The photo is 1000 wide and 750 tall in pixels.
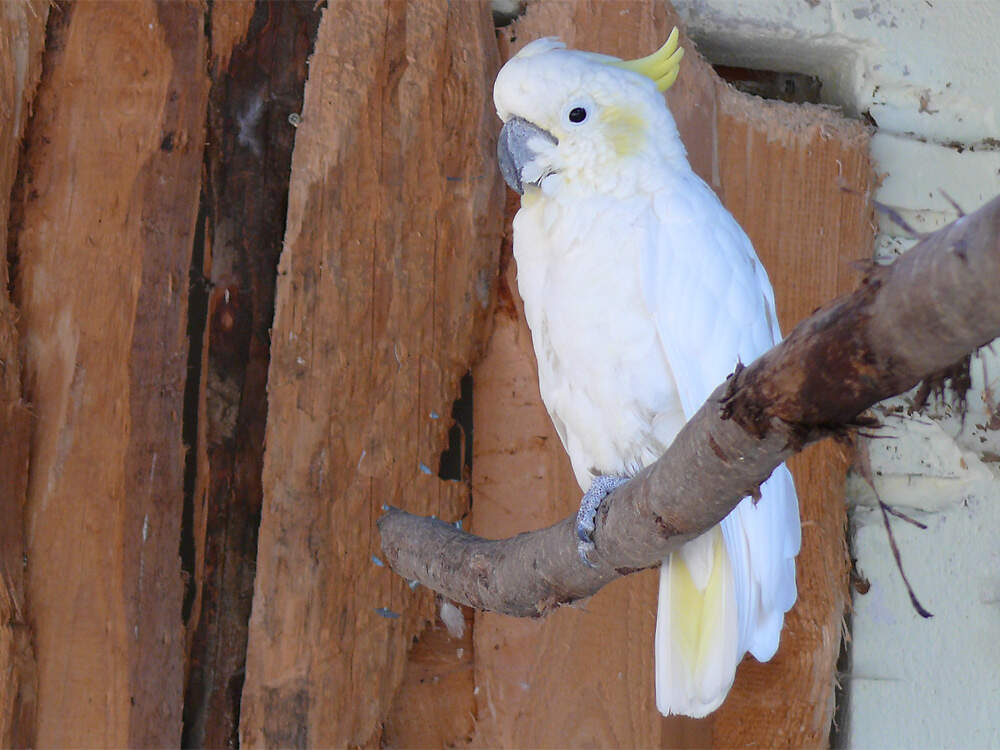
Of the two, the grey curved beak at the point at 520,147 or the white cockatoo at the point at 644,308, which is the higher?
the grey curved beak at the point at 520,147

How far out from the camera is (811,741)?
1.61 m

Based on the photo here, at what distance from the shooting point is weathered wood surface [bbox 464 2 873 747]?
62.1 inches

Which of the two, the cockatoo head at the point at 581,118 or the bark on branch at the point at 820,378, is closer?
the bark on branch at the point at 820,378

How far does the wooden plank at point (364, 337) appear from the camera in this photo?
149 cm

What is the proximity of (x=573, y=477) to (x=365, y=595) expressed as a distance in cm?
39

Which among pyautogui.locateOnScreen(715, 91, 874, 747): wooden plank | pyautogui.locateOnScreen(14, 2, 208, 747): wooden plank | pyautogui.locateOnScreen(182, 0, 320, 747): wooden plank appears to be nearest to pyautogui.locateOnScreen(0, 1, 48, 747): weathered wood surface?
pyautogui.locateOnScreen(14, 2, 208, 747): wooden plank

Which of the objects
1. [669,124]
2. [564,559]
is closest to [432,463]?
[564,559]

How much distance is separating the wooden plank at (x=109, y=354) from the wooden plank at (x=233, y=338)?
37 millimetres

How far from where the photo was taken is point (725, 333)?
1.29 m

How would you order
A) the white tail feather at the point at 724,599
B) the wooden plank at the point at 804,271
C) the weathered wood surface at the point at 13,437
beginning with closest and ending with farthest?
the white tail feather at the point at 724,599 → the weathered wood surface at the point at 13,437 → the wooden plank at the point at 804,271

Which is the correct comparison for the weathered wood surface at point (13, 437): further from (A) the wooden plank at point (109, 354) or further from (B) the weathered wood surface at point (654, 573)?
(B) the weathered wood surface at point (654, 573)

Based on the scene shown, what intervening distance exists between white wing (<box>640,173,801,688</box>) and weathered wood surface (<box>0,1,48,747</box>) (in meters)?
0.91

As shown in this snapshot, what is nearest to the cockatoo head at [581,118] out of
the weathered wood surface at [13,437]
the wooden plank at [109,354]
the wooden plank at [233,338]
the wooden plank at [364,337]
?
the wooden plank at [364,337]

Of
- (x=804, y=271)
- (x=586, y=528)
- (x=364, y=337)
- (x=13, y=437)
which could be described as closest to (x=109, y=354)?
(x=13, y=437)
